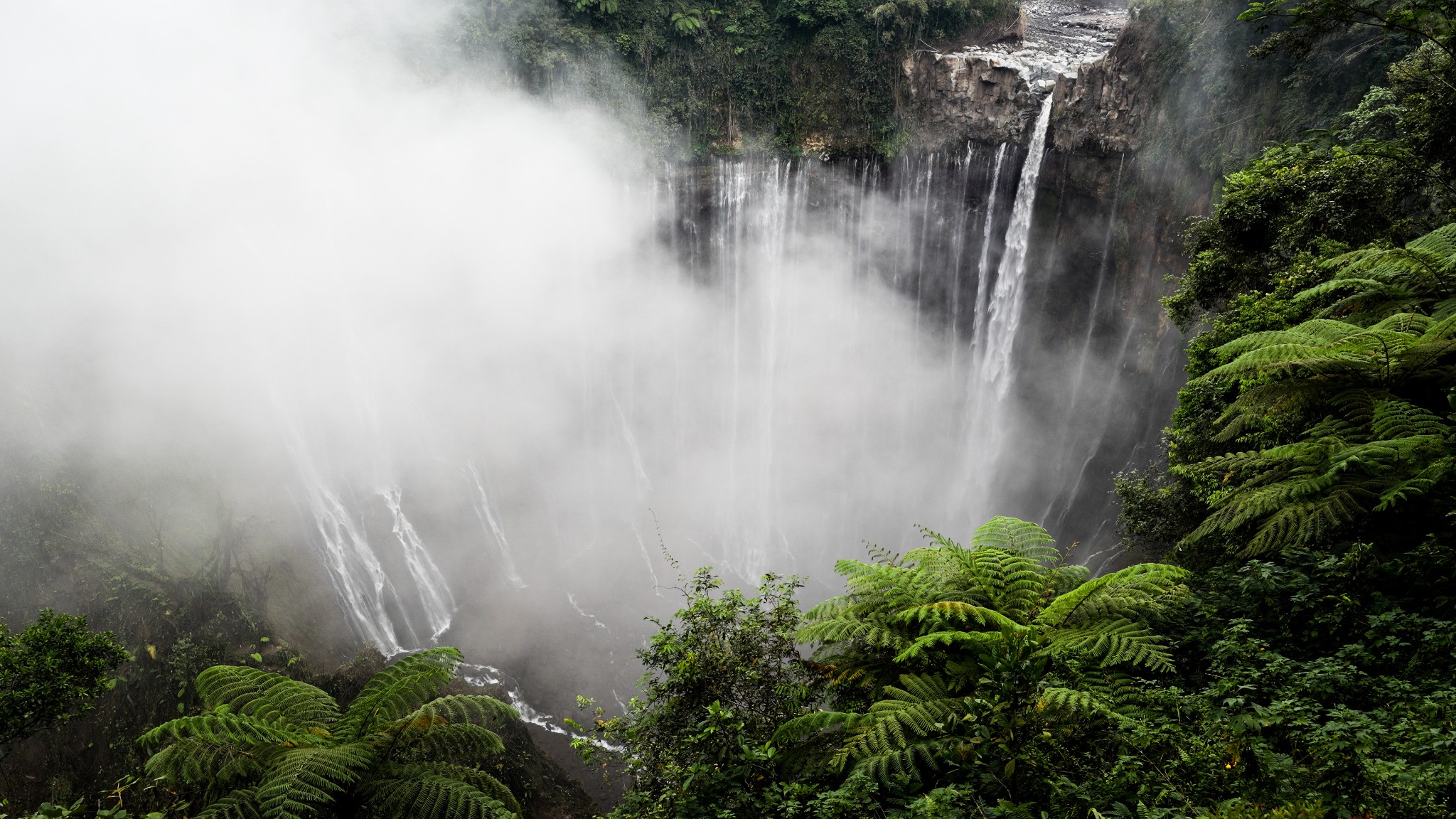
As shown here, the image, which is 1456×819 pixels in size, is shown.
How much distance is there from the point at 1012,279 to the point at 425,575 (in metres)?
18.9

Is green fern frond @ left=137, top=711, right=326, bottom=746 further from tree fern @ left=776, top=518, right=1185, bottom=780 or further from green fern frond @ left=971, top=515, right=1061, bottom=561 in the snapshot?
green fern frond @ left=971, top=515, right=1061, bottom=561

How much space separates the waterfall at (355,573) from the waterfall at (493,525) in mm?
3294

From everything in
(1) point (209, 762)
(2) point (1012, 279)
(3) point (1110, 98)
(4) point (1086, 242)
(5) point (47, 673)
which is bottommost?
(5) point (47, 673)

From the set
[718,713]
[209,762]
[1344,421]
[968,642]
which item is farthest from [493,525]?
[1344,421]

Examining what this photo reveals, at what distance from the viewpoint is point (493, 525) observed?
22234 millimetres

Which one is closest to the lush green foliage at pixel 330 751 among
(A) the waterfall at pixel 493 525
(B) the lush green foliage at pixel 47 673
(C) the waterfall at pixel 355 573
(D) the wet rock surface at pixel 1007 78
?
(B) the lush green foliage at pixel 47 673

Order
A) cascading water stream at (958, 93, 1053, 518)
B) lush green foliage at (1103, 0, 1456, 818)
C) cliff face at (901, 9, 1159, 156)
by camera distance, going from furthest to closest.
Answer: cascading water stream at (958, 93, 1053, 518) < cliff face at (901, 9, 1159, 156) < lush green foliage at (1103, 0, 1456, 818)

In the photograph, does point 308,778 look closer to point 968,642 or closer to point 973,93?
point 968,642

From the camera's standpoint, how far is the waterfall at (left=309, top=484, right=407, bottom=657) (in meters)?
18.0

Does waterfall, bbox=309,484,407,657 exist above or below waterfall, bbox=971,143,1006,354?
below

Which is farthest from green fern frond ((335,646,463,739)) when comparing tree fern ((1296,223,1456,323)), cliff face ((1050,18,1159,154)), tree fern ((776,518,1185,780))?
cliff face ((1050,18,1159,154))

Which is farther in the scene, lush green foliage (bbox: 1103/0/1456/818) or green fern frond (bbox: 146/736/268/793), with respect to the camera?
green fern frond (bbox: 146/736/268/793)

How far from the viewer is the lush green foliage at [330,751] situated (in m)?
3.86

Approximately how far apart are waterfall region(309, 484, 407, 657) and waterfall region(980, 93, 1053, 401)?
59.5 feet
